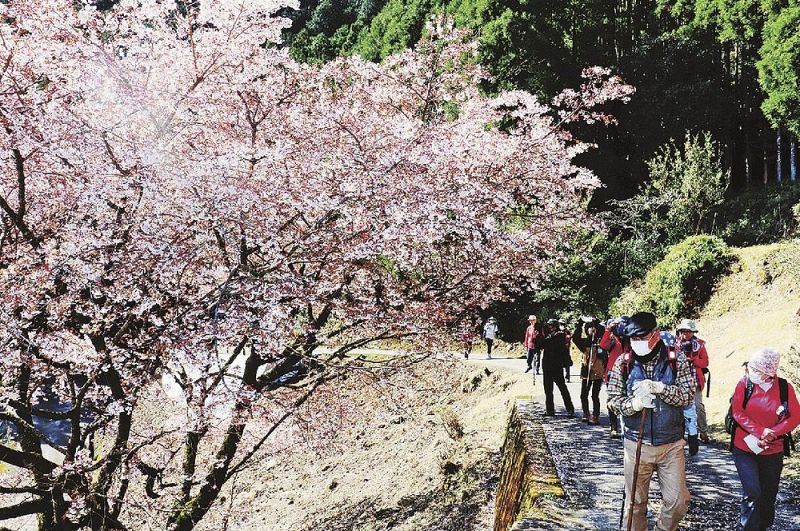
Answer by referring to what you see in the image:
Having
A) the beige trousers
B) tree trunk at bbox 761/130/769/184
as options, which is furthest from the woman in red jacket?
tree trunk at bbox 761/130/769/184

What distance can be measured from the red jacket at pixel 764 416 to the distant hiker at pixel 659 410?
0.51 metres

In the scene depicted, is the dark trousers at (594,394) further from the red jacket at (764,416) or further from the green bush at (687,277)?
the green bush at (687,277)

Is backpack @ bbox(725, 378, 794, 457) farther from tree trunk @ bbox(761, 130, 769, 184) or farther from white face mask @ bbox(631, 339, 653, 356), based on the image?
tree trunk @ bbox(761, 130, 769, 184)

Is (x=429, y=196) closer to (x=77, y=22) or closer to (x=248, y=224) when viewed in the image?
Answer: (x=248, y=224)

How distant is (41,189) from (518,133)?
237 inches

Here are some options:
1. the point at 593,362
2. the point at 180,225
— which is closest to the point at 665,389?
the point at 180,225

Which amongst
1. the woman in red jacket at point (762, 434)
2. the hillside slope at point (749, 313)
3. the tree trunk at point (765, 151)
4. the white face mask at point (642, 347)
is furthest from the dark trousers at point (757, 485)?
the tree trunk at point (765, 151)

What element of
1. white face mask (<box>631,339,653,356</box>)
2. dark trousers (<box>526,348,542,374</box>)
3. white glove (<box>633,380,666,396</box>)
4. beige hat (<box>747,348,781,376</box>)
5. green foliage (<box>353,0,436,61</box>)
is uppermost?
green foliage (<box>353,0,436,61</box>)

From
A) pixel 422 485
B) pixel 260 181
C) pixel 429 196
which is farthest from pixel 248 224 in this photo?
pixel 422 485

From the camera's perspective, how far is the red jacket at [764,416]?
156 inches

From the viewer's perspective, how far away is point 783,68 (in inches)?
688

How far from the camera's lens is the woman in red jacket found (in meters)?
3.96

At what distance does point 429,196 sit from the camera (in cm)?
535

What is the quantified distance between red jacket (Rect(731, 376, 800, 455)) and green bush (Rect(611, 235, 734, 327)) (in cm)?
1267
